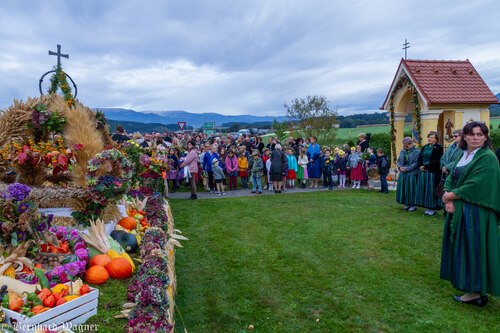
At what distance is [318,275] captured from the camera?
20.2ft

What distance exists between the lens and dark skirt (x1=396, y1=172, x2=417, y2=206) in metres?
10.3

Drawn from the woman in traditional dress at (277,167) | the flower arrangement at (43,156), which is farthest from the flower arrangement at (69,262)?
the woman in traditional dress at (277,167)

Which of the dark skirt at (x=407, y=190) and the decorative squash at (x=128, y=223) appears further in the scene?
the dark skirt at (x=407, y=190)

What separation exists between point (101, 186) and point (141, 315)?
2.06 meters

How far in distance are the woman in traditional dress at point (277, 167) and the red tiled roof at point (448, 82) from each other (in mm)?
5719

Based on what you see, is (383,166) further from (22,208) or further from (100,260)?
(22,208)

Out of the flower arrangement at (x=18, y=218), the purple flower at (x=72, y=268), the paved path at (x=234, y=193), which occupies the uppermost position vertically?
the flower arrangement at (x=18, y=218)

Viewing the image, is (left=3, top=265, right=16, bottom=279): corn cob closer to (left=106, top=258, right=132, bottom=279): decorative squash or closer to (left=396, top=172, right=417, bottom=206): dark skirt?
(left=106, top=258, right=132, bottom=279): decorative squash

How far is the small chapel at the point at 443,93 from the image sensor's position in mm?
14742

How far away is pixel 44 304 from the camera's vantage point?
3082mm

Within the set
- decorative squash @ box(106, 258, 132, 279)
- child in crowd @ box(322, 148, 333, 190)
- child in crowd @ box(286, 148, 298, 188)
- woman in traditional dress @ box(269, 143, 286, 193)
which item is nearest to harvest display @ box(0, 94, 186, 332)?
Result: decorative squash @ box(106, 258, 132, 279)

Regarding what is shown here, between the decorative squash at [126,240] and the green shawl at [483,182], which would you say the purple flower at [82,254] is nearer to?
the decorative squash at [126,240]

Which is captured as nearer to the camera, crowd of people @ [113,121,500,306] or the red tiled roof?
crowd of people @ [113,121,500,306]

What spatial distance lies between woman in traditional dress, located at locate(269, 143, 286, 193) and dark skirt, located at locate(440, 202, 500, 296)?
398 inches
